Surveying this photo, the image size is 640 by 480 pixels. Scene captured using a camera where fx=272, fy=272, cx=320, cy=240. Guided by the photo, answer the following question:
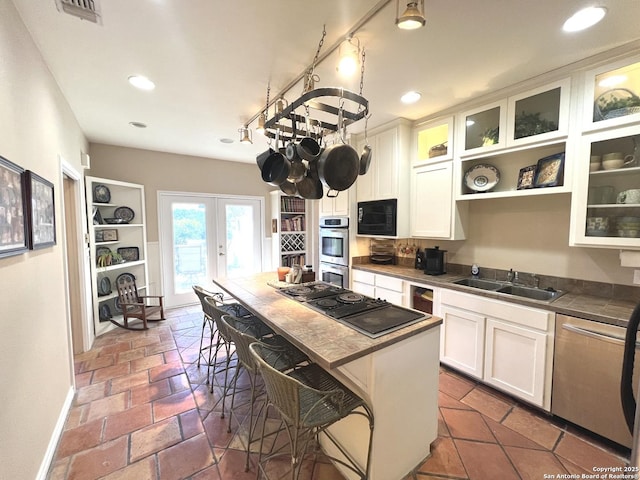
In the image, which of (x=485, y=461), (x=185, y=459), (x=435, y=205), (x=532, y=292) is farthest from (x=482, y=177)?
(x=185, y=459)

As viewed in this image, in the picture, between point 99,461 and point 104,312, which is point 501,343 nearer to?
point 99,461

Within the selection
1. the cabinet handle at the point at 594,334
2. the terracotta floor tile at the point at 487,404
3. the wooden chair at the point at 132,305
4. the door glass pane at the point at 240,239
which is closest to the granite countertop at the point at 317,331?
the cabinet handle at the point at 594,334

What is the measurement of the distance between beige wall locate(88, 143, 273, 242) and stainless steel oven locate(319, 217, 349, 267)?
6.37 feet

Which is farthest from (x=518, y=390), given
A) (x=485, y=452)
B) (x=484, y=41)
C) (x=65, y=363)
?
(x=65, y=363)

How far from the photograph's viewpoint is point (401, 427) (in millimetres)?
1481

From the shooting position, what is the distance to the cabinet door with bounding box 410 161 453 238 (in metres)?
2.81

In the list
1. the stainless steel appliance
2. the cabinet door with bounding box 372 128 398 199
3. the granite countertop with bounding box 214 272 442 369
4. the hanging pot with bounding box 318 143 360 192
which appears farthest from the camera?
the cabinet door with bounding box 372 128 398 199

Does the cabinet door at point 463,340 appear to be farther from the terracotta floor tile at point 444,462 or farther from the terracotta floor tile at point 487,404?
the terracotta floor tile at point 444,462

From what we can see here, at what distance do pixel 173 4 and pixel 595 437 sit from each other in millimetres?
3656

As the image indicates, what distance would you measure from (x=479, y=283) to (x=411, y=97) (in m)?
1.93

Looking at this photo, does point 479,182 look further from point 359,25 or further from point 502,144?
point 359,25

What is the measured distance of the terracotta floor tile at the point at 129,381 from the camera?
2377mm

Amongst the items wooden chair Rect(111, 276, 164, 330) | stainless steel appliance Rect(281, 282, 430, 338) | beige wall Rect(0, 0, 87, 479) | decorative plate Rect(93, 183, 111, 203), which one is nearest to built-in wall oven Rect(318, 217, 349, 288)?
stainless steel appliance Rect(281, 282, 430, 338)

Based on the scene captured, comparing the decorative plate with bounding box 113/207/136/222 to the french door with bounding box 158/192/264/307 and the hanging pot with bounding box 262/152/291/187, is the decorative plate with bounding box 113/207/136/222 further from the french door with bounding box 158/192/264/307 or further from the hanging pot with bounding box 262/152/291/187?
the hanging pot with bounding box 262/152/291/187
